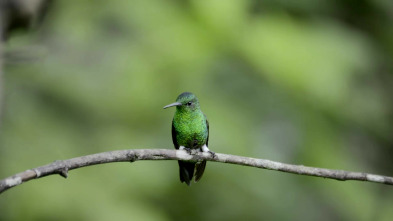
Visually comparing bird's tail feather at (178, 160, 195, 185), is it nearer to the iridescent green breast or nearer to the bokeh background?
the iridescent green breast

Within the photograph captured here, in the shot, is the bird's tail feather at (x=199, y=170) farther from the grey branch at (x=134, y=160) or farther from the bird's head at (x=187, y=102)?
the bird's head at (x=187, y=102)

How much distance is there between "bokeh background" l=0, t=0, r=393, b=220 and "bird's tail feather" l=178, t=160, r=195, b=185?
5.77ft

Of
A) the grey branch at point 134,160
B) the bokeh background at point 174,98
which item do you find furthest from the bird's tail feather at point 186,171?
the bokeh background at point 174,98

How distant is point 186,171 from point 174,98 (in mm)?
2377

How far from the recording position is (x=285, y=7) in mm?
6570

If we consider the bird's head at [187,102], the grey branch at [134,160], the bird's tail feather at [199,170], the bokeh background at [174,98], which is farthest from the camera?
the bokeh background at [174,98]

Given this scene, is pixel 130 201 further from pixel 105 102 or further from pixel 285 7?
pixel 285 7

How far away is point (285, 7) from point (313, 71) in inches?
39.0

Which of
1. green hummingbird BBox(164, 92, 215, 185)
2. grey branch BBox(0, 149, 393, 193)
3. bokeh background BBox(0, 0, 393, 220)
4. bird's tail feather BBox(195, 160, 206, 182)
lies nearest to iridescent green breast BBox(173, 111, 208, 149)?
green hummingbird BBox(164, 92, 215, 185)

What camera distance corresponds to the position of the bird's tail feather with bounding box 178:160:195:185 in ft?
10.4

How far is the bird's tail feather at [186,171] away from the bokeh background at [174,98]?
1759 mm

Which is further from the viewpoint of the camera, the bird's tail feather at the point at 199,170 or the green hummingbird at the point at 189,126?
Answer: the green hummingbird at the point at 189,126

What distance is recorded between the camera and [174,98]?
18.4ft

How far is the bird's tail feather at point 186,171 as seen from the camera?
3.16 metres
